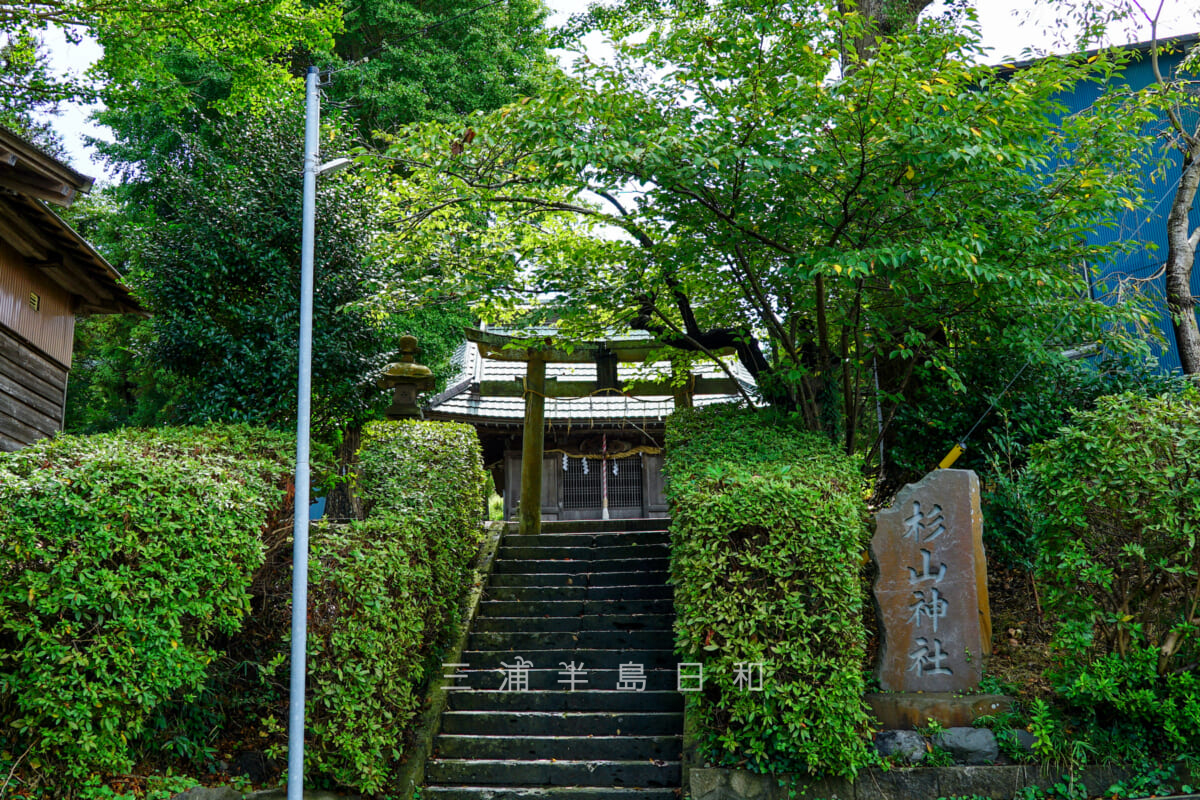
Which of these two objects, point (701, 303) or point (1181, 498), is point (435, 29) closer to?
point (701, 303)

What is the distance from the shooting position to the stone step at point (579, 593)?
33.2 feet

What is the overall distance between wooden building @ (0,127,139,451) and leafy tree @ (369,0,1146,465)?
3630mm

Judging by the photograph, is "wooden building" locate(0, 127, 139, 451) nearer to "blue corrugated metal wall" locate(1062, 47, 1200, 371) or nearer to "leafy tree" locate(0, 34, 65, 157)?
"leafy tree" locate(0, 34, 65, 157)

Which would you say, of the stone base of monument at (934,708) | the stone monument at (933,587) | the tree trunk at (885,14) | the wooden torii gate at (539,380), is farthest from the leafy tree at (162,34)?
the stone base of monument at (934,708)

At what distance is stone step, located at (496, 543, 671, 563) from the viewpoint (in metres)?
11.2

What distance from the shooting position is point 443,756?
7621 millimetres

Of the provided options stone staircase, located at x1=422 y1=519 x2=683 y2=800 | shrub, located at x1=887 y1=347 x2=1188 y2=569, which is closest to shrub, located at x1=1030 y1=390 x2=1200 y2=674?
shrub, located at x1=887 y1=347 x2=1188 y2=569

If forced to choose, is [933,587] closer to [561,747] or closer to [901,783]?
[901,783]

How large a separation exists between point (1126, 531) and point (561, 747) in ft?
16.0

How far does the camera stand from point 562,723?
7867 mm

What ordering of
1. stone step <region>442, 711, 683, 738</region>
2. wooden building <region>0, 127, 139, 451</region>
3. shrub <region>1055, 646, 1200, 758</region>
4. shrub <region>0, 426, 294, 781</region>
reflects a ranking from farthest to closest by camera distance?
wooden building <region>0, 127, 139, 451</region>, stone step <region>442, 711, 683, 738</region>, shrub <region>1055, 646, 1200, 758</region>, shrub <region>0, 426, 294, 781</region>

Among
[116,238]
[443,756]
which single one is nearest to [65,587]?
[443,756]

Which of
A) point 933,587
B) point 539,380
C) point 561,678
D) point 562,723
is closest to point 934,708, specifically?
point 933,587

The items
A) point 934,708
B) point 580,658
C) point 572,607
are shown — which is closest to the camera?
point 934,708
